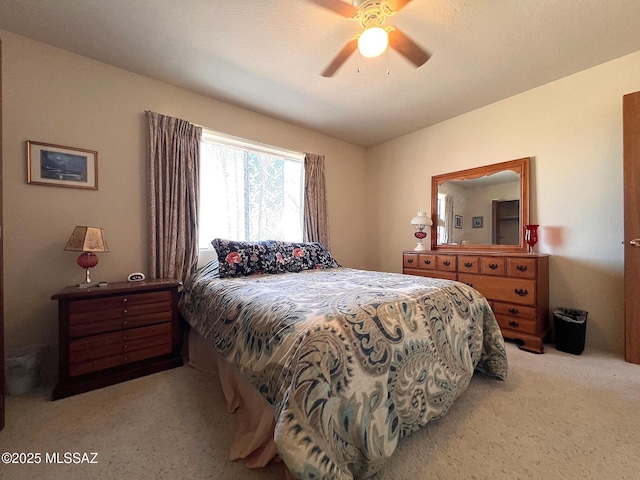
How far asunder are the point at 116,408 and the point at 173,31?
2.61 metres

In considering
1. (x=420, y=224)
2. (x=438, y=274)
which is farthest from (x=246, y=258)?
(x=420, y=224)

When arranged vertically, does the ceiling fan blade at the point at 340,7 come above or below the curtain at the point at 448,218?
above

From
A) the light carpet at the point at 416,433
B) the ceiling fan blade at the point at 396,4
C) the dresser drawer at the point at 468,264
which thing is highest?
the ceiling fan blade at the point at 396,4

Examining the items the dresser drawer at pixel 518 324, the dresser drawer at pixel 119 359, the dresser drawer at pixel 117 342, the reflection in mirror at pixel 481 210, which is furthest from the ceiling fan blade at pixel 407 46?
the dresser drawer at pixel 119 359

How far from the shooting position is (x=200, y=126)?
2.68 metres

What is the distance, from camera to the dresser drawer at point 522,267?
90.3 inches

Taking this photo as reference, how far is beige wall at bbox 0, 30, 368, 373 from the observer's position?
1.89 m

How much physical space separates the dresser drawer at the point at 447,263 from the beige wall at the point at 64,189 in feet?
10.1

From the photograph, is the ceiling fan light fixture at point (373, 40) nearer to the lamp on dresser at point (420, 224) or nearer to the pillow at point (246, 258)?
the pillow at point (246, 258)

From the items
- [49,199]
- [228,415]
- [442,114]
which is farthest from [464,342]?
[49,199]

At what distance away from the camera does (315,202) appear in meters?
3.51

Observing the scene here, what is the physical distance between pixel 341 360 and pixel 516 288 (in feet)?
7.34

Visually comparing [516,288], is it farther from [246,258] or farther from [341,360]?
[246,258]

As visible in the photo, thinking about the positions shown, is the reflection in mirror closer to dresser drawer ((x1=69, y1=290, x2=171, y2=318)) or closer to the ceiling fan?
the ceiling fan
